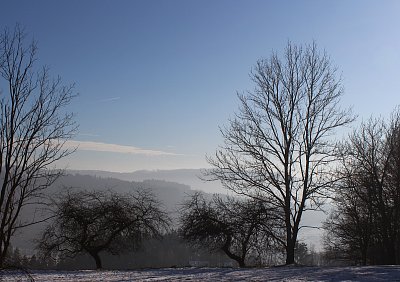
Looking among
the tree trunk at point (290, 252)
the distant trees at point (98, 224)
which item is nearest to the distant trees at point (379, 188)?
the tree trunk at point (290, 252)

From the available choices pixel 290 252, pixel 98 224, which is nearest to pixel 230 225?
pixel 290 252

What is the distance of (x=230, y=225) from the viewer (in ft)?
77.6

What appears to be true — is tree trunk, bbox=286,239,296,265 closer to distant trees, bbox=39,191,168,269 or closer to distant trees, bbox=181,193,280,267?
distant trees, bbox=181,193,280,267

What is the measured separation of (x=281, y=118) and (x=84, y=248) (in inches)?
607

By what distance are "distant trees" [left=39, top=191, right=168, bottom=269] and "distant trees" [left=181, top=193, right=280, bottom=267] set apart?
10.5 feet

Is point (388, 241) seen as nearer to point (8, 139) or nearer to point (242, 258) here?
point (242, 258)

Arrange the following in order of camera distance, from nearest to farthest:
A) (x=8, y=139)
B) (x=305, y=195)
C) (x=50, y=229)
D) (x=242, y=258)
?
1. (x=8, y=139)
2. (x=305, y=195)
3. (x=242, y=258)
4. (x=50, y=229)

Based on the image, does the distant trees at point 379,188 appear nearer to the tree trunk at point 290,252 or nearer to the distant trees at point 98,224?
the tree trunk at point 290,252

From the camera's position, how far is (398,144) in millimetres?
25688

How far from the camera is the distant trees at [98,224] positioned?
81.4ft

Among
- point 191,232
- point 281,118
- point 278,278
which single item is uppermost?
point 281,118

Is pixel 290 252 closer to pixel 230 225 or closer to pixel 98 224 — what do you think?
pixel 230 225

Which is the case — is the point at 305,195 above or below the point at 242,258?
above

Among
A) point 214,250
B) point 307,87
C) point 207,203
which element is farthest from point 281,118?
point 214,250
